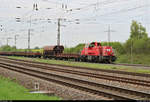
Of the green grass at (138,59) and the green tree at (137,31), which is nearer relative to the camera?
the green grass at (138,59)

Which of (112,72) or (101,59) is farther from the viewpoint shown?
(101,59)

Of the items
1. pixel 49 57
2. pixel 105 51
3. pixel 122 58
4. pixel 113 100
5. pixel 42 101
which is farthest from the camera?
pixel 49 57

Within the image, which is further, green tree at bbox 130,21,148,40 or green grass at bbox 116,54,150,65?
green tree at bbox 130,21,148,40

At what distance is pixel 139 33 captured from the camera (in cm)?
6931

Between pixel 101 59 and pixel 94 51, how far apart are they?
1633 millimetres

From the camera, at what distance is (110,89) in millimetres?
12625

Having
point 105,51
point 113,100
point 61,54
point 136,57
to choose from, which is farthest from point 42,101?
point 61,54

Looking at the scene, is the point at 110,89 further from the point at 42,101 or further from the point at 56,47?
the point at 56,47

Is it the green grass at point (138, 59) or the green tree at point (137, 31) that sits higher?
the green tree at point (137, 31)

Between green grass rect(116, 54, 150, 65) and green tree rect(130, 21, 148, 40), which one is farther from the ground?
green tree rect(130, 21, 148, 40)

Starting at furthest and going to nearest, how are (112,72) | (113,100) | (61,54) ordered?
1. (61,54)
2. (112,72)
3. (113,100)

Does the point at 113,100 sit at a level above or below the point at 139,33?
below

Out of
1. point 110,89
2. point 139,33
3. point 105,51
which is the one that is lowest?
point 110,89

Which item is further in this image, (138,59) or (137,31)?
(137,31)
